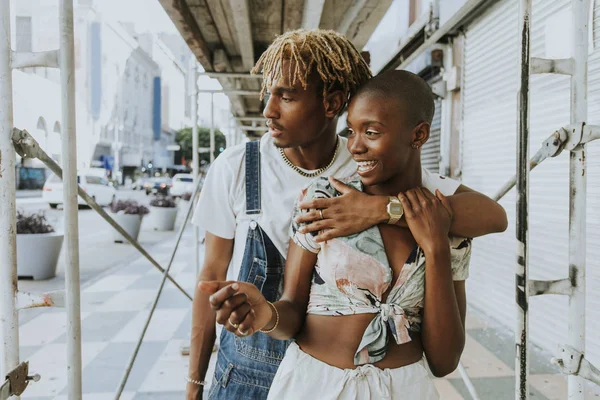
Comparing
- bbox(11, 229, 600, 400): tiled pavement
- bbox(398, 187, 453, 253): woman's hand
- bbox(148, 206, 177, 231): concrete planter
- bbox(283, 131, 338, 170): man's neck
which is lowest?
bbox(11, 229, 600, 400): tiled pavement

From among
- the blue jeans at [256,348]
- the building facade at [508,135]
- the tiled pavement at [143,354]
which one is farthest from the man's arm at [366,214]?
the tiled pavement at [143,354]

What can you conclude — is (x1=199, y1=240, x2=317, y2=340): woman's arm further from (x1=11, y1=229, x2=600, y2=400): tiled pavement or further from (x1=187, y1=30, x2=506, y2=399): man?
(x1=11, y1=229, x2=600, y2=400): tiled pavement

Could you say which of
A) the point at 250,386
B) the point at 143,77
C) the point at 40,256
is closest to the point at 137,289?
the point at 40,256

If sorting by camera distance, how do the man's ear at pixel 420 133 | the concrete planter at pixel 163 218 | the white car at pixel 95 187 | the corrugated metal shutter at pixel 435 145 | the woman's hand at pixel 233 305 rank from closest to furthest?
the woman's hand at pixel 233 305
the man's ear at pixel 420 133
the corrugated metal shutter at pixel 435 145
the concrete planter at pixel 163 218
the white car at pixel 95 187

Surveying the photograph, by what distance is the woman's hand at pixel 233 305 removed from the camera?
3.51 ft

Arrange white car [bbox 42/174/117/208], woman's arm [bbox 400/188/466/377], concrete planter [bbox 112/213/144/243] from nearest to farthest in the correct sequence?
woman's arm [bbox 400/188/466/377], concrete planter [bbox 112/213/144/243], white car [bbox 42/174/117/208]

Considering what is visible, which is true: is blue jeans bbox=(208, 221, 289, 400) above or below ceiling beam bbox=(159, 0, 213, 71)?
below

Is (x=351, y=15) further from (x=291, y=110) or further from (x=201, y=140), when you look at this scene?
(x=201, y=140)

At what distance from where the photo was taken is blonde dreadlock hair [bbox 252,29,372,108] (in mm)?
1506

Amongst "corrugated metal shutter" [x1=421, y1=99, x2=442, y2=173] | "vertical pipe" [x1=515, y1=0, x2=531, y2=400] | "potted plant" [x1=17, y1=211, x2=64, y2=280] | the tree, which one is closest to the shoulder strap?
"vertical pipe" [x1=515, y1=0, x2=531, y2=400]

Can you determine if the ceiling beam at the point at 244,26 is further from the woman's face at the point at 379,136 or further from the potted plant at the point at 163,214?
the potted plant at the point at 163,214

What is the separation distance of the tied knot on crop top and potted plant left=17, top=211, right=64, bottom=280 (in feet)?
23.0

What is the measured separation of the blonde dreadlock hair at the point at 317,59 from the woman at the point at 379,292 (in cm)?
26

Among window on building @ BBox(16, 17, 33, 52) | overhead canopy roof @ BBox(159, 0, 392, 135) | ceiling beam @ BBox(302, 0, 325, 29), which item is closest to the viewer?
window on building @ BBox(16, 17, 33, 52)
